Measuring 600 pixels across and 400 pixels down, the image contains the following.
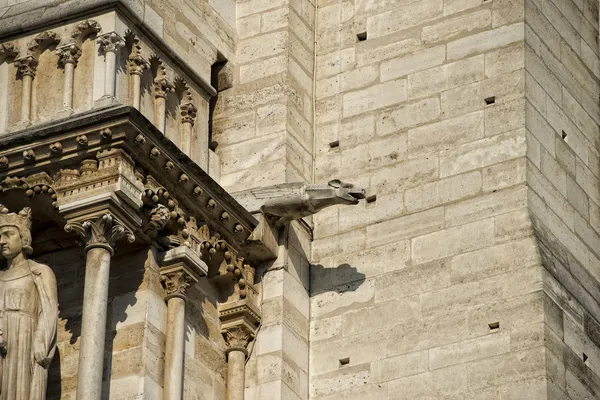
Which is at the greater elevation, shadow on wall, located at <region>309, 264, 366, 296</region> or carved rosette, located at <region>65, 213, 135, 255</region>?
shadow on wall, located at <region>309, 264, 366, 296</region>

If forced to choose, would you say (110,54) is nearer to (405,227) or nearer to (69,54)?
(69,54)

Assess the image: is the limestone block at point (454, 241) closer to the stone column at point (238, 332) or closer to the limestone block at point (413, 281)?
the limestone block at point (413, 281)

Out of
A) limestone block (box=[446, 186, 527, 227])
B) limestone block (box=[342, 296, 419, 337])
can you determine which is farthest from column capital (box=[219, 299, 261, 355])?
limestone block (box=[446, 186, 527, 227])

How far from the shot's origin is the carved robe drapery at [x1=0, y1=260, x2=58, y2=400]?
616 inches

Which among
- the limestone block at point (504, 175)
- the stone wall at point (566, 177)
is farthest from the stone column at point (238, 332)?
the stone wall at point (566, 177)

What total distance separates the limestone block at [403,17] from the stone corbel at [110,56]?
244cm

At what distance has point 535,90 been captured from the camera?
58.1 feet

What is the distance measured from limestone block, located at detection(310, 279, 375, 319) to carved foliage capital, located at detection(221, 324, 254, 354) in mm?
661

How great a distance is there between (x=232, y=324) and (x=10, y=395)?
81.4 inches

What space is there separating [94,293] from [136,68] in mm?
1960

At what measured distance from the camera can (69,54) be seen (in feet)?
55.6

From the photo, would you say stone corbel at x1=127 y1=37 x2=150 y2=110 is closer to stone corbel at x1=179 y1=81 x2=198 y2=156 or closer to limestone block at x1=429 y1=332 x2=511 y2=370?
stone corbel at x1=179 y1=81 x2=198 y2=156

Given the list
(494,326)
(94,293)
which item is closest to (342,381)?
(494,326)

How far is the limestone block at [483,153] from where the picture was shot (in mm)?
17297
